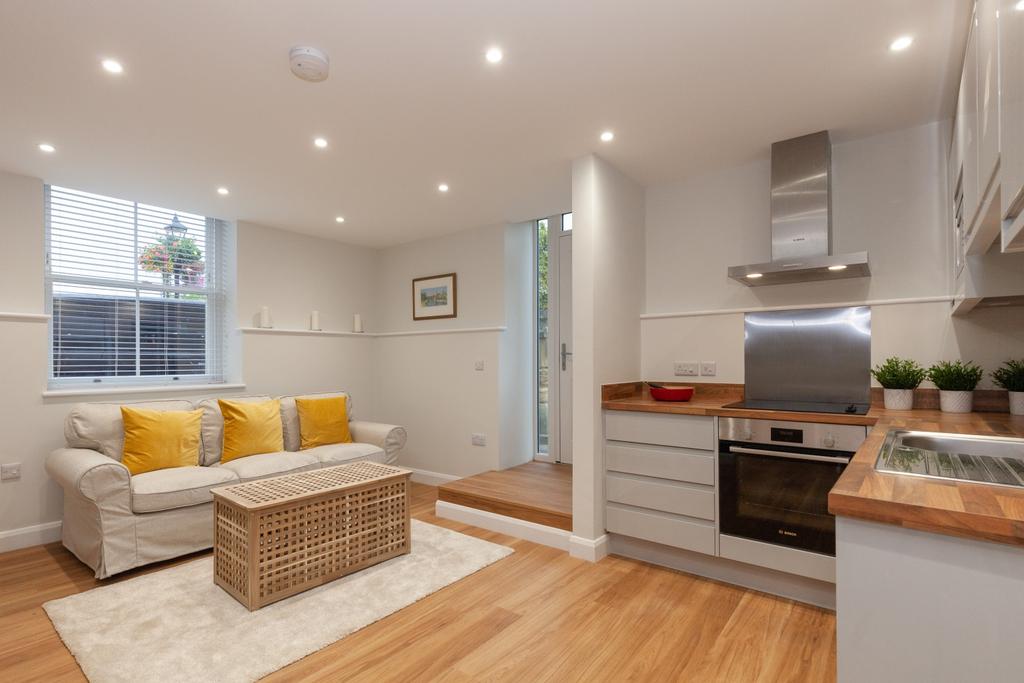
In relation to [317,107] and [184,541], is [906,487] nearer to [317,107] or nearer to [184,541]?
[317,107]

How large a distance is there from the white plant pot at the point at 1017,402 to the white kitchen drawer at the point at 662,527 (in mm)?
1411

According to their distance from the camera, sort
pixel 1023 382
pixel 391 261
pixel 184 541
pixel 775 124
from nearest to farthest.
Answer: pixel 1023 382 → pixel 775 124 → pixel 184 541 → pixel 391 261

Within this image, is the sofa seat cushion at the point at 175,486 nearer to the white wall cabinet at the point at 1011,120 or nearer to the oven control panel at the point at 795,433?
the oven control panel at the point at 795,433

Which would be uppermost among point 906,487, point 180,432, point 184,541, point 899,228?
point 899,228

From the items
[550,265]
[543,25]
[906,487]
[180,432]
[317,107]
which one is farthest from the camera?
[550,265]

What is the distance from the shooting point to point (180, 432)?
11.2 feet

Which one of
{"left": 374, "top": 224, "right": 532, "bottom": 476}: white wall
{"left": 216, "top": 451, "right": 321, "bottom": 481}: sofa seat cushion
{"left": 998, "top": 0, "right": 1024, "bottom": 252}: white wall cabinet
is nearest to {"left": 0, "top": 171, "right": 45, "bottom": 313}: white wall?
{"left": 216, "top": 451, "right": 321, "bottom": 481}: sofa seat cushion

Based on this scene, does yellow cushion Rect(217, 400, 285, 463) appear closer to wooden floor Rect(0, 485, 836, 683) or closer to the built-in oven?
wooden floor Rect(0, 485, 836, 683)

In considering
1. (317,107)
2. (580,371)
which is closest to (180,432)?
(317,107)

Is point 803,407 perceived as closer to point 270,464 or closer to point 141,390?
point 270,464

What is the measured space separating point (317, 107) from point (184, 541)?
2.59 metres

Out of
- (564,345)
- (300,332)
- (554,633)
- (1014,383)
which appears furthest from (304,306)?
(1014,383)

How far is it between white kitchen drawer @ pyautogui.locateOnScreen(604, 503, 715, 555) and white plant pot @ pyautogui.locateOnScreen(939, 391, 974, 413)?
124 centimetres

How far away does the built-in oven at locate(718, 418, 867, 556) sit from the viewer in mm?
2395
